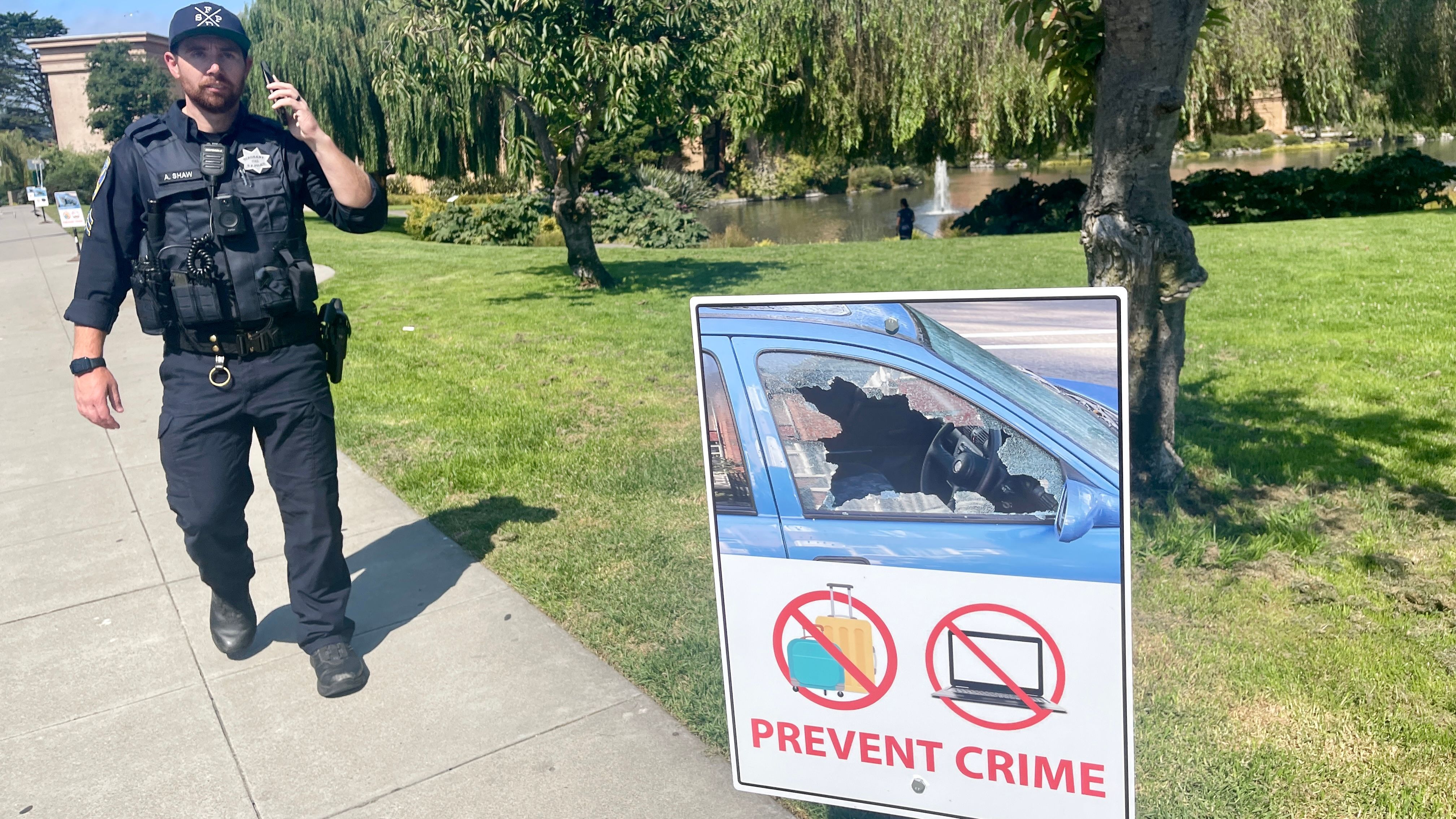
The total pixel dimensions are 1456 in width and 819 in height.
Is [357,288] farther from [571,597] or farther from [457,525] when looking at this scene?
[571,597]

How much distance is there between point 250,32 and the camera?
3203 centimetres

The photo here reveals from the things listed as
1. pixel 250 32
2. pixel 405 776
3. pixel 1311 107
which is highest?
pixel 250 32

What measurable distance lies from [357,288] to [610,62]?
5.83 m

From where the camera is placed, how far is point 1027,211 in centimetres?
2381

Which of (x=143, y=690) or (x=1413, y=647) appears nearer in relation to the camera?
(x=1413, y=647)

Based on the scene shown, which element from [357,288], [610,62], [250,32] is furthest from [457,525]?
[250,32]

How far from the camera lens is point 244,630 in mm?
4289

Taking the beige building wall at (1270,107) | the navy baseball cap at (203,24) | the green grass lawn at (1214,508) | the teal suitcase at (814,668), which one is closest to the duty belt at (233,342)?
the navy baseball cap at (203,24)

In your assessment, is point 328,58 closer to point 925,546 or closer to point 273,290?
point 273,290

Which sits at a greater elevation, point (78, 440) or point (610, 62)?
point (610, 62)

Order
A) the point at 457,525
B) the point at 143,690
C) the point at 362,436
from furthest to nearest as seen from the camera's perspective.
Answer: the point at 362,436 < the point at 457,525 < the point at 143,690

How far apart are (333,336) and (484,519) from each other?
1.75 m

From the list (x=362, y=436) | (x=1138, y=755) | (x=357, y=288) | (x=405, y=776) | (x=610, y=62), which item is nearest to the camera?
(x=1138, y=755)

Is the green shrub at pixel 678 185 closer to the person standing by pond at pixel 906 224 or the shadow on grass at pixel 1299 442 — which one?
the person standing by pond at pixel 906 224
